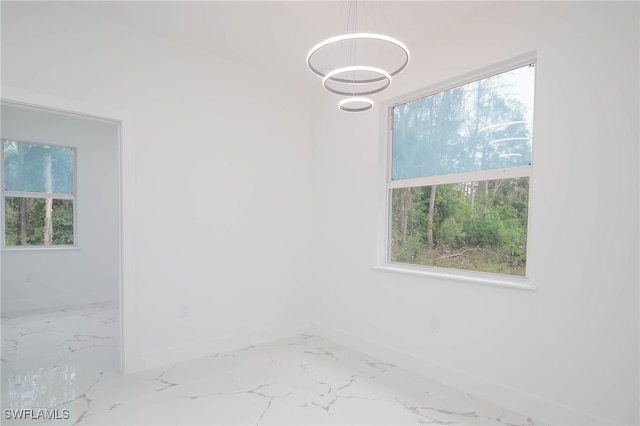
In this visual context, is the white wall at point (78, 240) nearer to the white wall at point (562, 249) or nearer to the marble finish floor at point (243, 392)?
the marble finish floor at point (243, 392)

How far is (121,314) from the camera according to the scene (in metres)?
2.86

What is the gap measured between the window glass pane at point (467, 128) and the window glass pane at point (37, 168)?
4886 millimetres

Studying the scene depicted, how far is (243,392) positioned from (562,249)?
235 cm

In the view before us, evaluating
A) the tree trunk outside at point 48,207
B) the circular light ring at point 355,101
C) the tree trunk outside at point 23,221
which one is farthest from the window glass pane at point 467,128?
the tree trunk outside at point 23,221

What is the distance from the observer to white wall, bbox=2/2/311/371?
2609 mm

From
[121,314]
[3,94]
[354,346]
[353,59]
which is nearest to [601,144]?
[353,59]

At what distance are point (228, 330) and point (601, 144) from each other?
3.29 metres

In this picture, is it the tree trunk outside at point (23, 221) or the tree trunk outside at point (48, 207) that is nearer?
the tree trunk outside at point (23, 221)

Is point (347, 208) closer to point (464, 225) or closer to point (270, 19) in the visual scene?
point (464, 225)

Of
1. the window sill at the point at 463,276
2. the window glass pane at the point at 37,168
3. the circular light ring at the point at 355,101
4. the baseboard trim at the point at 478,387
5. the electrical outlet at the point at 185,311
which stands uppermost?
the circular light ring at the point at 355,101

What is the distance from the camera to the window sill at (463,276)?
2365 millimetres

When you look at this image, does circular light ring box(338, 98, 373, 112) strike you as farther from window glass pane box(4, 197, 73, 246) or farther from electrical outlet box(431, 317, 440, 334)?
window glass pane box(4, 197, 73, 246)

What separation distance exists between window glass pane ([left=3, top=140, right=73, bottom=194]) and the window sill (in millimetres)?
4849

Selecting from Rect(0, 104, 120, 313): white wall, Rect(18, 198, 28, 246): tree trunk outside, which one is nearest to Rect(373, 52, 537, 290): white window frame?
Rect(0, 104, 120, 313): white wall
